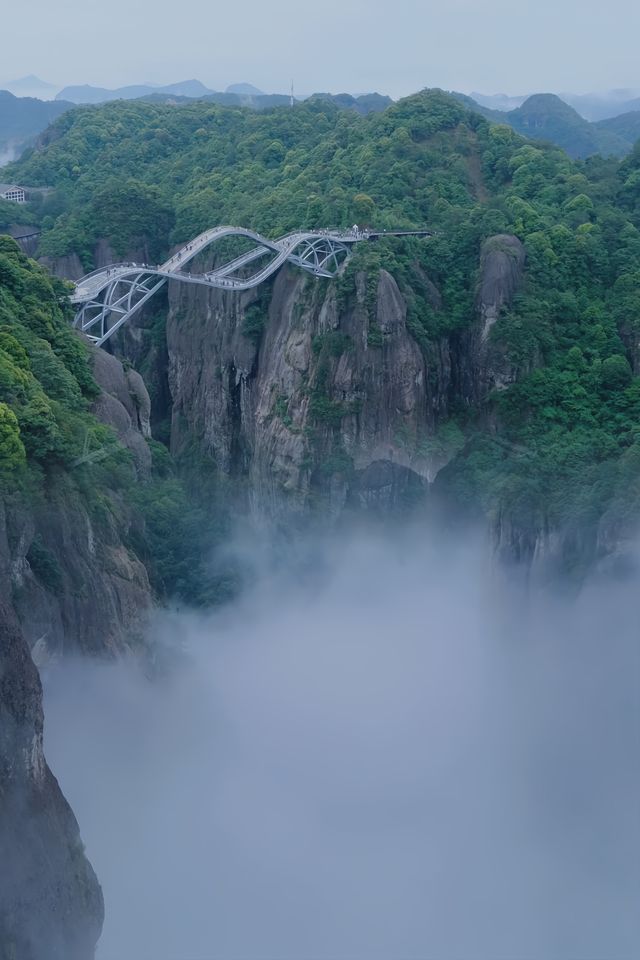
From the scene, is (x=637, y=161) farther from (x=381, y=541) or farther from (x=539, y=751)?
(x=539, y=751)

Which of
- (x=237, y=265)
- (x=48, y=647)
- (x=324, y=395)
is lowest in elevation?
(x=324, y=395)

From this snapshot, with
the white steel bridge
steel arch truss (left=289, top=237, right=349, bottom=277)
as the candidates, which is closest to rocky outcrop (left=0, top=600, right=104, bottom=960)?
the white steel bridge

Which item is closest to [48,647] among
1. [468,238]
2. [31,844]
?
[31,844]

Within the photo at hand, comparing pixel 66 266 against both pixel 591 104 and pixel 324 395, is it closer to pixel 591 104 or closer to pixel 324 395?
pixel 324 395

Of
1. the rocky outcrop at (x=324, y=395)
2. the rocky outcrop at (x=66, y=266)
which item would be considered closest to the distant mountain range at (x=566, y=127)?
the rocky outcrop at (x=66, y=266)

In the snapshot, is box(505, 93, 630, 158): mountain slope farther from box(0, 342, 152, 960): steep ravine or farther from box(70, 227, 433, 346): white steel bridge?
box(0, 342, 152, 960): steep ravine
